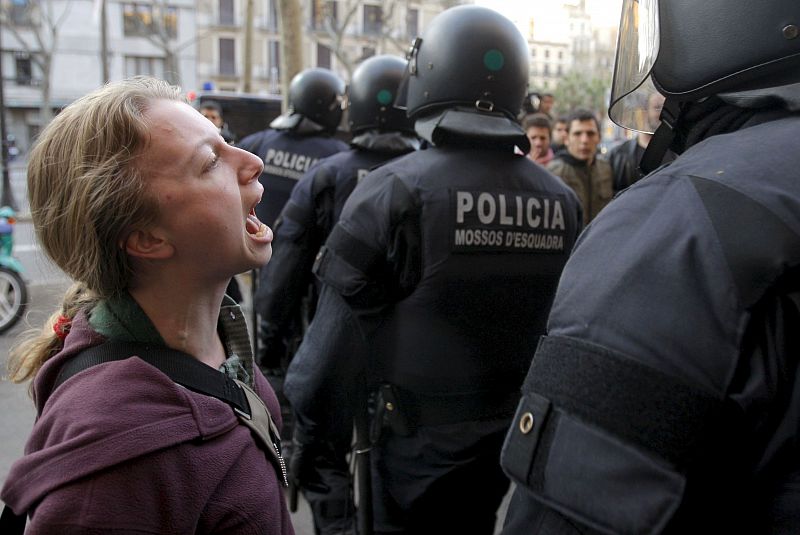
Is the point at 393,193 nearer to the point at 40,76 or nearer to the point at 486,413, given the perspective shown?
the point at 486,413

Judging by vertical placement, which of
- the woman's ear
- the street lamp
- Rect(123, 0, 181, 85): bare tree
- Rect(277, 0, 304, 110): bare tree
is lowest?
the street lamp

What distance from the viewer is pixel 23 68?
3334cm

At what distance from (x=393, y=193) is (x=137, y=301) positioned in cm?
110

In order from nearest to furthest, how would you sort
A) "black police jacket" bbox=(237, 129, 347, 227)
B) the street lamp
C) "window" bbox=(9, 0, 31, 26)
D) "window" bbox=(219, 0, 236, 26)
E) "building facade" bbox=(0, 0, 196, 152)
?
"black police jacket" bbox=(237, 129, 347, 227) < the street lamp < "window" bbox=(9, 0, 31, 26) < "building facade" bbox=(0, 0, 196, 152) < "window" bbox=(219, 0, 236, 26)

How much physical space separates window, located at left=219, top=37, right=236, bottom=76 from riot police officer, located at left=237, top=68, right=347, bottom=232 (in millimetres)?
37847

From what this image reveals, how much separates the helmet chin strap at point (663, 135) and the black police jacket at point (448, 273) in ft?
2.78

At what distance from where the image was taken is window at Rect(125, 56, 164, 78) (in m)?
34.4

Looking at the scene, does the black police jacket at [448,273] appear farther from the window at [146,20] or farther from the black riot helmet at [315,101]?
the window at [146,20]

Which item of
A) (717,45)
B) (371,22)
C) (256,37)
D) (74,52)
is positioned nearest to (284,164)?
(717,45)

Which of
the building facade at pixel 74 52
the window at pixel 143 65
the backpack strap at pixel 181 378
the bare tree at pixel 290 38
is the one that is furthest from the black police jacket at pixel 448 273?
the window at pixel 143 65

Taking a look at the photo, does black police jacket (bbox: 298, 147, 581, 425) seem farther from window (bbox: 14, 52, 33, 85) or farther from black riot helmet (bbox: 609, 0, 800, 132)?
window (bbox: 14, 52, 33, 85)

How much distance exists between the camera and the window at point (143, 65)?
3441 cm

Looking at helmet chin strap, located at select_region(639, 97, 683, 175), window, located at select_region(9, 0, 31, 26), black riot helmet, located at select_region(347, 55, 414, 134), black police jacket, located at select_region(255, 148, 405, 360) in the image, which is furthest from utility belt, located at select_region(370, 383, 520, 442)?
window, located at select_region(9, 0, 31, 26)

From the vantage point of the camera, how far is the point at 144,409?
99 centimetres
